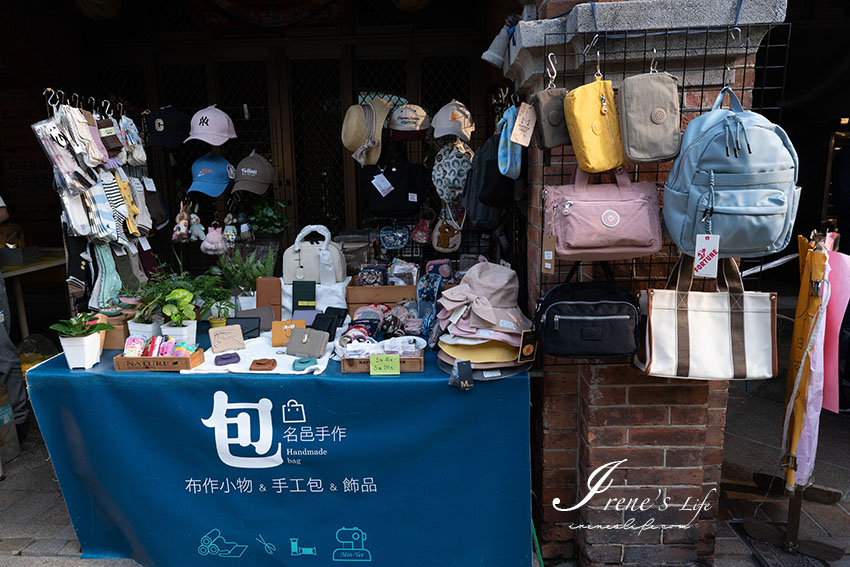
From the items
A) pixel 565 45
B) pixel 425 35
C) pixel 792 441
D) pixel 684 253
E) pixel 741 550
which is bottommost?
pixel 741 550

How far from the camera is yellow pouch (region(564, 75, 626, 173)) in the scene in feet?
7.00

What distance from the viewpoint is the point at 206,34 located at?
618cm

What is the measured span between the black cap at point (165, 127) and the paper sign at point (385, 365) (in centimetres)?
282

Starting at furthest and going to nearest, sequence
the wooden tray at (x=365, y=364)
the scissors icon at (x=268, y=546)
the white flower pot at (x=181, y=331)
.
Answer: the white flower pot at (x=181, y=331)
the scissors icon at (x=268, y=546)
the wooden tray at (x=365, y=364)

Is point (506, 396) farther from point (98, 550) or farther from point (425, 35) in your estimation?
point (425, 35)

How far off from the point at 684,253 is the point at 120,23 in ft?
21.3

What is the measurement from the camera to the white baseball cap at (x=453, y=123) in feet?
13.5

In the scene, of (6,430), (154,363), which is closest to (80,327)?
(154,363)

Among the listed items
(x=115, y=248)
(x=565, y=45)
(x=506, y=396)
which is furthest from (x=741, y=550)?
(x=115, y=248)

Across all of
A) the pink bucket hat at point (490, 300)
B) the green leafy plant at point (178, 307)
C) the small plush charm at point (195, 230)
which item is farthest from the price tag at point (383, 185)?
the green leafy plant at point (178, 307)

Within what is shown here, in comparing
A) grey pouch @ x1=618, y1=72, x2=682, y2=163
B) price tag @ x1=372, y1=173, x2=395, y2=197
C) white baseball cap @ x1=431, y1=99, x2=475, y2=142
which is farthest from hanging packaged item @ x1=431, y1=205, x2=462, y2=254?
grey pouch @ x1=618, y1=72, x2=682, y2=163

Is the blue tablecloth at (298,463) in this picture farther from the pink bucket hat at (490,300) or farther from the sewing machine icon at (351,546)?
the pink bucket hat at (490,300)

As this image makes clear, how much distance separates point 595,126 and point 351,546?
2.18 m

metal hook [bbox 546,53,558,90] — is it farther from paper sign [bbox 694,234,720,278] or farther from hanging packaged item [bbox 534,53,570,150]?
paper sign [bbox 694,234,720,278]
